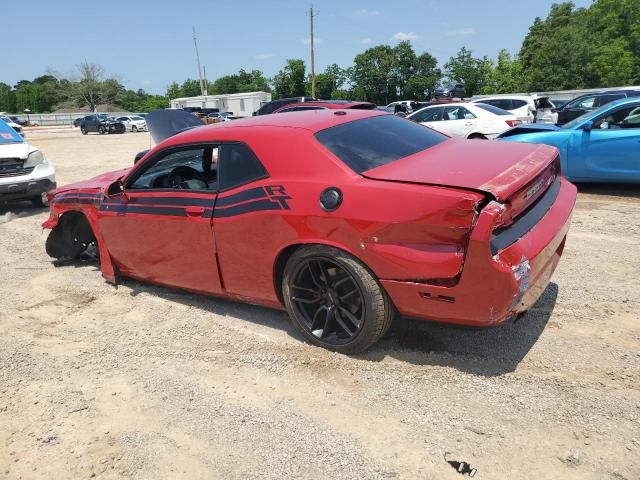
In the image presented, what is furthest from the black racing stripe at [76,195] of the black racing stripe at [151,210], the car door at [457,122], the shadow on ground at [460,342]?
the car door at [457,122]

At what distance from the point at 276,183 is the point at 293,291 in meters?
0.72

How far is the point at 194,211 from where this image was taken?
3.81 m

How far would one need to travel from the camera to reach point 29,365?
3.61 metres

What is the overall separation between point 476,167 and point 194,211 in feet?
6.50

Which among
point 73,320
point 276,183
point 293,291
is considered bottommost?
point 73,320

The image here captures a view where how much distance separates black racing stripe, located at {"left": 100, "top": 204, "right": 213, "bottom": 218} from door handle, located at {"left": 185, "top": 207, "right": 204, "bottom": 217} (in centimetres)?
3

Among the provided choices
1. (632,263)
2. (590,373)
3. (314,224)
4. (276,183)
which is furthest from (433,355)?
A: (632,263)

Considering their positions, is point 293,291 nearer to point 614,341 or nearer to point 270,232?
point 270,232

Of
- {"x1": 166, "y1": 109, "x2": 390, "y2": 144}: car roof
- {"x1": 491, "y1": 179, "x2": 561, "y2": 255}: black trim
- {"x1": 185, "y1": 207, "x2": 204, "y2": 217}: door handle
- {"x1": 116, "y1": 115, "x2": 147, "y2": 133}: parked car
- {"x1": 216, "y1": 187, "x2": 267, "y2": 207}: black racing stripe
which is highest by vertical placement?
{"x1": 166, "y1": 109, "x2": 390, "y2": 144}: car roof

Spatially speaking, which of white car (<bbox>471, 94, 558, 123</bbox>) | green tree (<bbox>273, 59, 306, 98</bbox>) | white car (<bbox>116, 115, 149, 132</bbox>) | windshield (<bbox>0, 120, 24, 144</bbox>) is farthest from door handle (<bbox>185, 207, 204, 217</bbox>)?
green tree (<bbox>273, 59, 306, 98</bbox>)

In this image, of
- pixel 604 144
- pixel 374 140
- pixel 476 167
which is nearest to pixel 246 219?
pixel 374 140

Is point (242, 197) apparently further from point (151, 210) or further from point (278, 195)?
point (151, 210)

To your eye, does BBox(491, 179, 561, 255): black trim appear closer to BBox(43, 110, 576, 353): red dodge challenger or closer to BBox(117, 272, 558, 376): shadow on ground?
BBox(43, 110, 576, 353): red dodge challenger

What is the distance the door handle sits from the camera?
12.4 feet
